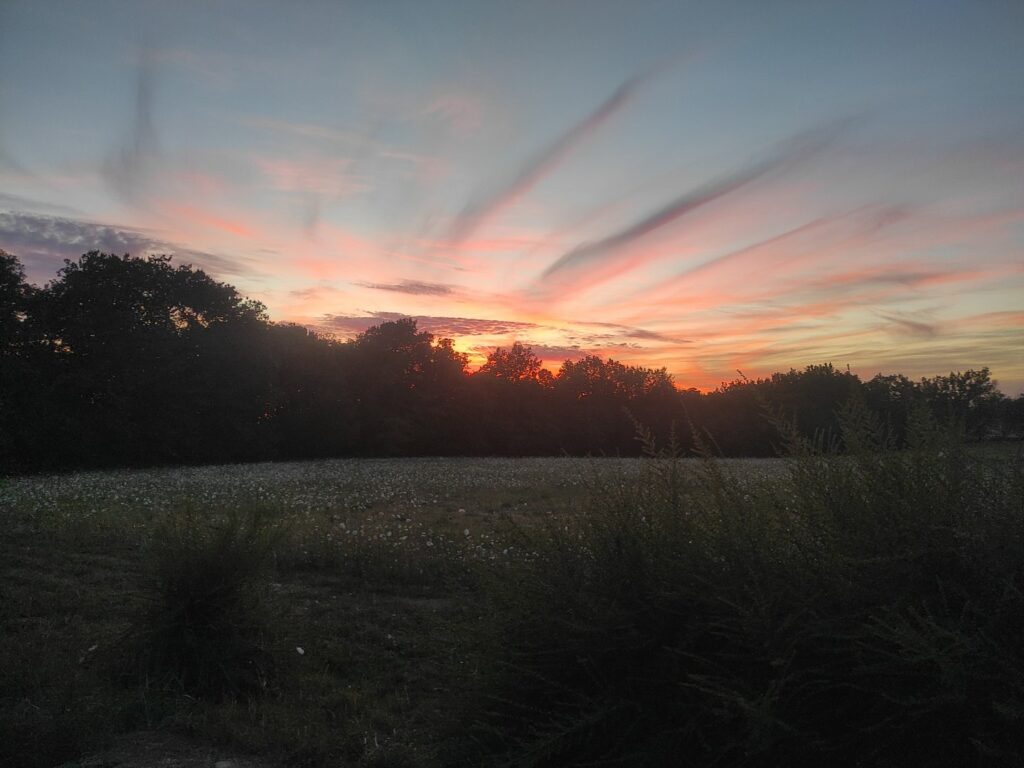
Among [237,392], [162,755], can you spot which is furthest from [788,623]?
[237,392]

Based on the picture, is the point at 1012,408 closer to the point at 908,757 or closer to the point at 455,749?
the point at 908,757

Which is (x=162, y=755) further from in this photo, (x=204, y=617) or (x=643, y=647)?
(x=643, y=647)

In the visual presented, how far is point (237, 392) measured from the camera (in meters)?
42.9

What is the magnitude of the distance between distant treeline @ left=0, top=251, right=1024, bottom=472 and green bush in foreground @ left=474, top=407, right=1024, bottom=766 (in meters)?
18.4

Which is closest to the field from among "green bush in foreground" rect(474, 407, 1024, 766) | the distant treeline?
"green bush in foreground" rect(474, 407, 1024, 766)

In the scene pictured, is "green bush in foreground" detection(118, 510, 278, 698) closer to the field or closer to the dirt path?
the field

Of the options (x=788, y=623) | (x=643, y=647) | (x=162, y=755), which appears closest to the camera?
(x=788, y=623)

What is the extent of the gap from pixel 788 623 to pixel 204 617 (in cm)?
523

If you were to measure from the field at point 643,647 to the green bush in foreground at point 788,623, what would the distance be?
1cm

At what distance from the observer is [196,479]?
24.4 metres

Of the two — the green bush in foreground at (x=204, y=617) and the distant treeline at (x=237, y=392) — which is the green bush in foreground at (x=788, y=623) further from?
the distant treeline at (x=237, y=392)

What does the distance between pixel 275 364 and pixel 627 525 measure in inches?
1741

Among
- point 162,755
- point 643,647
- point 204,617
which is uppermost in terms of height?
point 643,647

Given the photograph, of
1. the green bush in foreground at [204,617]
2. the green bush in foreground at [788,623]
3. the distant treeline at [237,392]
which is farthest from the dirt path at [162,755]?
the distant treeline at [237,392]
